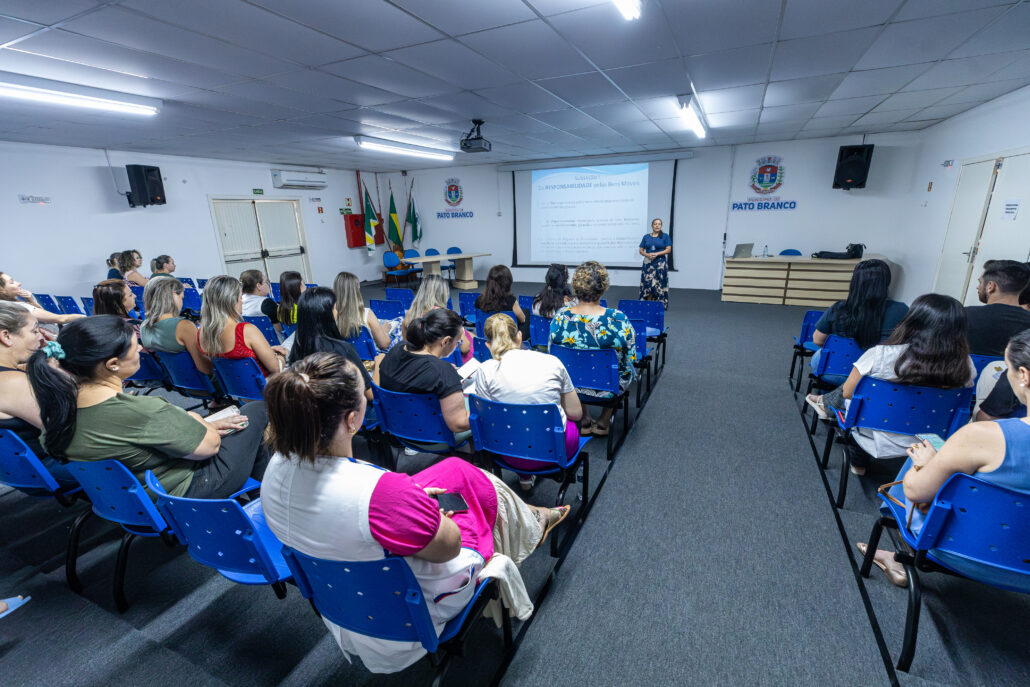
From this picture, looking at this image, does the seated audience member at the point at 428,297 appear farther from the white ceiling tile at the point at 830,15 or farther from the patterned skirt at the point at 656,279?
the patterned skirt at the point at 656,279

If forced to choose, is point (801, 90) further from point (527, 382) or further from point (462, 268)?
point (462, 268)

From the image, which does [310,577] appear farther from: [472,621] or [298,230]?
[298,230]

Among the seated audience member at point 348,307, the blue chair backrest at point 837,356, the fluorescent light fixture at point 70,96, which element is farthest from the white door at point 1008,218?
the fluorescent light fixture at point 70,96

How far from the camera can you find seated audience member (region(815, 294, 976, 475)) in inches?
75.0

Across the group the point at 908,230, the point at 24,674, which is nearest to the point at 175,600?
the point at 24,674

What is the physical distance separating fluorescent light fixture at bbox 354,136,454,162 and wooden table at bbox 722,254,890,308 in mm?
5852

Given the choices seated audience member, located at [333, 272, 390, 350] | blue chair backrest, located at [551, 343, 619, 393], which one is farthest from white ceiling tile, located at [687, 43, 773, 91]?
seated audience member, located at [333, 272, 390, 350]

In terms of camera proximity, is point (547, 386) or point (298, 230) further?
point (298, 230)

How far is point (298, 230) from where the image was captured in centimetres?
987

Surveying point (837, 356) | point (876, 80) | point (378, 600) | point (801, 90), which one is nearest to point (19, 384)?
point (378, 600)

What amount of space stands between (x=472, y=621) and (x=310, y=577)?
0.49 meters

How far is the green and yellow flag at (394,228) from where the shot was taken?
36.8ft

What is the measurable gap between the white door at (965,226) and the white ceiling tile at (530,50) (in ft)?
16.1

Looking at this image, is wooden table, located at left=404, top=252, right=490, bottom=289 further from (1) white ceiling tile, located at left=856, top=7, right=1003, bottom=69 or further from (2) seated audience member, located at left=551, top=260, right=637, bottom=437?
(1) white ceiling tile, located at left=856, top=7, right=1003, bottom=69
